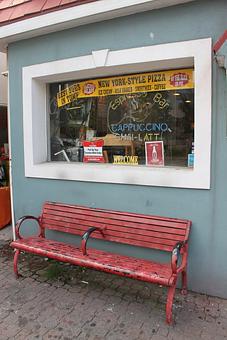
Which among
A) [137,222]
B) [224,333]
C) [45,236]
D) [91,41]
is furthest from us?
[45,236]

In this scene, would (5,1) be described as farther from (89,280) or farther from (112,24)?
(89,280)

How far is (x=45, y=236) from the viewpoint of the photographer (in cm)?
443

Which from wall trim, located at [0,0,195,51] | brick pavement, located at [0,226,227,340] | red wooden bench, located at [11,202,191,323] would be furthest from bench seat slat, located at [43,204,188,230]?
wall trim, located at [0,0,195,51]

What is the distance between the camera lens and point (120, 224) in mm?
3631

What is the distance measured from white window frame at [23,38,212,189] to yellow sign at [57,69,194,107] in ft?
0.34

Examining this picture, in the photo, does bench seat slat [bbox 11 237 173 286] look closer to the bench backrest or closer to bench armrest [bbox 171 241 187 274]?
bench armrest [bbox 171 241 187 274]

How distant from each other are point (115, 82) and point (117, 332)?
2811mm

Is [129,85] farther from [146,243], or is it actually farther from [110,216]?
[146,243]

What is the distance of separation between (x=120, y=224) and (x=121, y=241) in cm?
19

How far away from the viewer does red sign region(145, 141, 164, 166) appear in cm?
388

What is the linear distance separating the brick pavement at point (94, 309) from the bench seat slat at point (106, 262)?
378 millimetres

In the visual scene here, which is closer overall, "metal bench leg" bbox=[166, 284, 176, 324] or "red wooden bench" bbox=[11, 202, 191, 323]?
"metal bench leg" bbox=[166, 284, 176, 324]

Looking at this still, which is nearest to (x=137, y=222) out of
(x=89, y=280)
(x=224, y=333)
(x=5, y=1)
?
(x=89, y=280)

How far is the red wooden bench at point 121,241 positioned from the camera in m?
2.93
